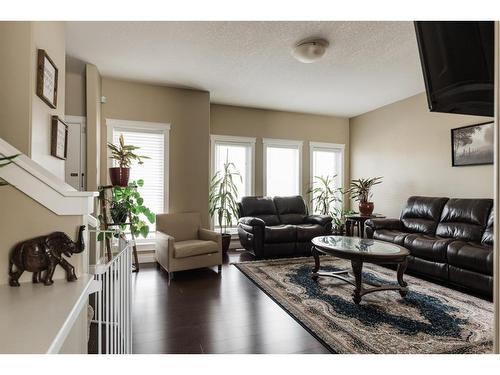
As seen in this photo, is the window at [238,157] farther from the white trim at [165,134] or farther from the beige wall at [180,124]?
the white trim at [165,134]

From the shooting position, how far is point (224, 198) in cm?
498

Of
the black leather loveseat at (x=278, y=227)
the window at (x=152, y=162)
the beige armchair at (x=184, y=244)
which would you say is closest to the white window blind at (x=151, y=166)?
the window at (x=152, y=162)

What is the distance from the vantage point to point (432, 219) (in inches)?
162

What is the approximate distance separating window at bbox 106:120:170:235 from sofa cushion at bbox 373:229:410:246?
10.9 feet

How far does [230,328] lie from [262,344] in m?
0.35

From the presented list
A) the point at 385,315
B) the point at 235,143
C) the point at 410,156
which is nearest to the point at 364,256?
the point at 385,315

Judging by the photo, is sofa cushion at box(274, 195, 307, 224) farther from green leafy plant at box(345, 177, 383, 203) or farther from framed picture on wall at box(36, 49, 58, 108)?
framed picture on wall at box(36, 49, 58, 108)

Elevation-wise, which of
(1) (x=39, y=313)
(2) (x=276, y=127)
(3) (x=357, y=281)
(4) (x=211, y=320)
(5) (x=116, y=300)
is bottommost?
(4) (x=211, y=320)

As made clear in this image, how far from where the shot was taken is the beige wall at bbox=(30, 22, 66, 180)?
1.89 meters

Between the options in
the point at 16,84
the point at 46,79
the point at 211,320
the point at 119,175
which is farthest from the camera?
the point at 119,175

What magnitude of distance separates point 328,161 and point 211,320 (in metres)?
4.80

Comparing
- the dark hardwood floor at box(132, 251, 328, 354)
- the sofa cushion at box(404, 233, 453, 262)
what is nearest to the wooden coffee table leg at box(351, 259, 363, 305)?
the dark hardwood floor at box(132, 251, 328, 354)

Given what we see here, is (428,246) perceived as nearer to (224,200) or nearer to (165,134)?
(224,200)
